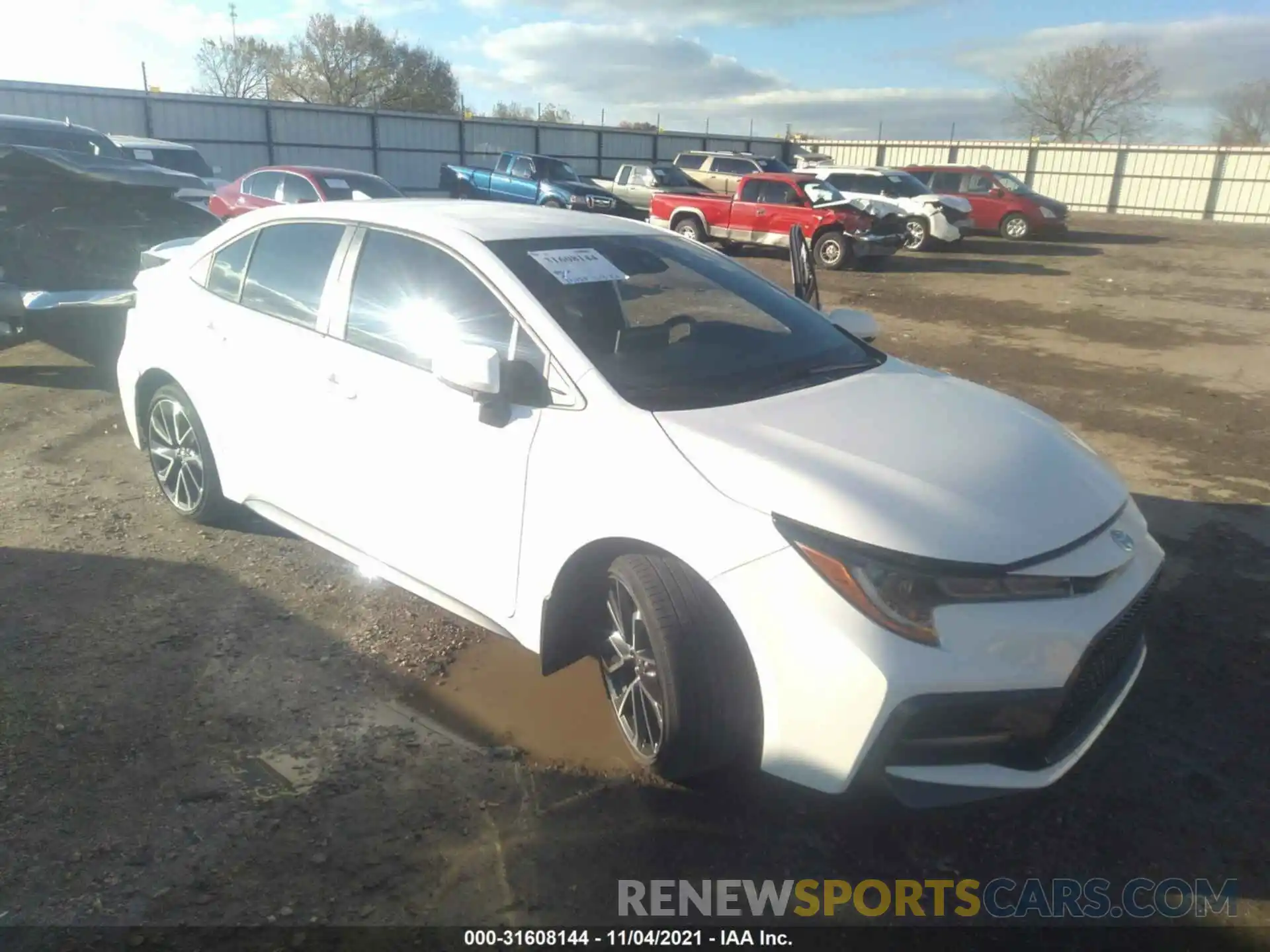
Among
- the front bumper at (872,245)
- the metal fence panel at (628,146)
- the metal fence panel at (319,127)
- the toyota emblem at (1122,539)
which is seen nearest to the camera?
the toyota emblem at (1122,539)

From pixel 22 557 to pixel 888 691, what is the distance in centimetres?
411

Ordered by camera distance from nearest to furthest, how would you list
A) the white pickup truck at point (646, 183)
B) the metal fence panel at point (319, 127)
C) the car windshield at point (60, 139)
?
the car windshield at point (60, 139) → the white pickup truck at point (646, 183) → the metal fence panel at point (319, 127)

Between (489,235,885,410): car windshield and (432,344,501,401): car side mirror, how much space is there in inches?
13.0

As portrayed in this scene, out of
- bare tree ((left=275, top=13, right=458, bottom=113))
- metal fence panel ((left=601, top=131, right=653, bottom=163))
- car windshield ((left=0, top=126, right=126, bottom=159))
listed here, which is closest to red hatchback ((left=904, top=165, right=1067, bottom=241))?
metal fence panel ((left=601, top=131, right=653, bottom=163))

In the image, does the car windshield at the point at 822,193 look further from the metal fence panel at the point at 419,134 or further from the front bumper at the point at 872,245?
the metal fence panel at the point at 419,134

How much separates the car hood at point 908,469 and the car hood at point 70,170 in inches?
250

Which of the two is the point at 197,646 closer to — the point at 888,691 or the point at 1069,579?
the point at 888,691

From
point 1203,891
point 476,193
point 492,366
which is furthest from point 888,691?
point 476,193

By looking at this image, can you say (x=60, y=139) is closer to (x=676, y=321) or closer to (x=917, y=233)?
(x=676, y=321)

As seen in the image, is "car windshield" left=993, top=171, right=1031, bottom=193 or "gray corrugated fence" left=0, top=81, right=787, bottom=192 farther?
"gray corrugated fence" left=0, top=81, right=787, bottom=192

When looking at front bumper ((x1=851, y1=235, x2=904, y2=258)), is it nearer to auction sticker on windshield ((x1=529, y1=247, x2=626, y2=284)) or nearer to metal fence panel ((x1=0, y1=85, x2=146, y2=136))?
auction sticker on windshield ((x1=529, y1=247, x2=626, y2=284))

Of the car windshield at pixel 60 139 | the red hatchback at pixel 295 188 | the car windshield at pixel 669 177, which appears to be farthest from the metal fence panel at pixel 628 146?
the car windshield at pixel 60 139

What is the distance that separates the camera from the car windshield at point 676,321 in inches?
120

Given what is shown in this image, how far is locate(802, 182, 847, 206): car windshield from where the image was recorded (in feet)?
58.9
